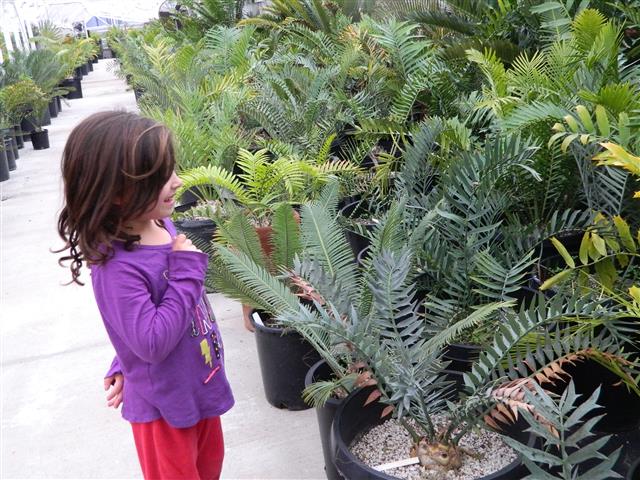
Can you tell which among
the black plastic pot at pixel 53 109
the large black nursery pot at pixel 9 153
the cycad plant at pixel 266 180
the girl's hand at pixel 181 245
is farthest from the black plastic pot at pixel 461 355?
the black plastic pot at pixel 53 109

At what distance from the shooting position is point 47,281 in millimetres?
4117

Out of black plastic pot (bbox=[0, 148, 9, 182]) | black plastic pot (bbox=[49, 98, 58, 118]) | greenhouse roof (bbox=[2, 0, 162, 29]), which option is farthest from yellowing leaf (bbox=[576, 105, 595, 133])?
greenhouse roof (bbox=[2, 0, 162, 29])

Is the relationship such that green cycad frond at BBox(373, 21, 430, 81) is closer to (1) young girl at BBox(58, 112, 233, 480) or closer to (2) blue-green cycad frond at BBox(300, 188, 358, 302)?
(2) blue-green cycad frond at BBox(300, 188, 358, 302)

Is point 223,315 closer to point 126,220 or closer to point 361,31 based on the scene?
point 126,220

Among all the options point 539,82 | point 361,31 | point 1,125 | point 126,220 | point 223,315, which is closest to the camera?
point 126,220

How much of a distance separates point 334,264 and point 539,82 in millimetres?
1293

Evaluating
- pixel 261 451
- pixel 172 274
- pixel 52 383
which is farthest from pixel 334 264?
pixel 52 383

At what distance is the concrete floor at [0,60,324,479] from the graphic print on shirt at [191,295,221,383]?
0.66 m

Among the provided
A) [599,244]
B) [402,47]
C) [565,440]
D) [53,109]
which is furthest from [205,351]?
[53,109]

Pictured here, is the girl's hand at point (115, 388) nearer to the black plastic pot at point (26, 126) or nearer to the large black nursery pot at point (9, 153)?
the large black nursery pot at point (9, 153)

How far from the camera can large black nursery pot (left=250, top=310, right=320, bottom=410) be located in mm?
2389

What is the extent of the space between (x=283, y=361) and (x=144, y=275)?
1.12 m

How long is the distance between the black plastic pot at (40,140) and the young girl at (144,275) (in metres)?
7.80

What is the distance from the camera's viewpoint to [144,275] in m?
1.38
